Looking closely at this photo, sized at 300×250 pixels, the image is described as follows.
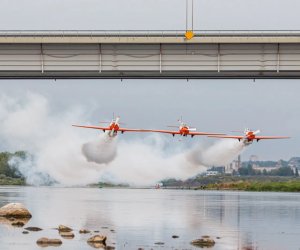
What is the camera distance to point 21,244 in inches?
2021

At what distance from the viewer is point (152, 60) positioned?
7494cm

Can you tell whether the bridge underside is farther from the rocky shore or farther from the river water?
the river water

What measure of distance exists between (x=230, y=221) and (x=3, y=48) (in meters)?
25.0

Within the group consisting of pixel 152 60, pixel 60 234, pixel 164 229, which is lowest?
pixel 164 229

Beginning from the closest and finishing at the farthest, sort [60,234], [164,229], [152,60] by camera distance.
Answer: [60,234] → [164,229] → [152,60]

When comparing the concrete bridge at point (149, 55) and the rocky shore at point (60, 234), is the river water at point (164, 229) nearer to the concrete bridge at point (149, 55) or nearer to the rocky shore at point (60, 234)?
the rocky shore at point (60, 234)

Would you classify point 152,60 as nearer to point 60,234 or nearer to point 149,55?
point 149,55

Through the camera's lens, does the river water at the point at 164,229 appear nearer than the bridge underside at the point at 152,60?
Yes

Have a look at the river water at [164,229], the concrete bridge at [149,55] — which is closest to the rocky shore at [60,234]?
the river water at [164,229]

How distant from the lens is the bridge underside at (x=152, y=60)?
74250mm

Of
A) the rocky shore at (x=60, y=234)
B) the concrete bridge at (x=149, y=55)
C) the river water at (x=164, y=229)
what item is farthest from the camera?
the concrete bridge at (x=149, y=55)

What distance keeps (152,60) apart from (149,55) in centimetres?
53

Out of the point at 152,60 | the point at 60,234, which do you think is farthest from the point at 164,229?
the point at 152,60

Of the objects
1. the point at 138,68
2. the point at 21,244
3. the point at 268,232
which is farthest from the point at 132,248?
the point at 138,68
